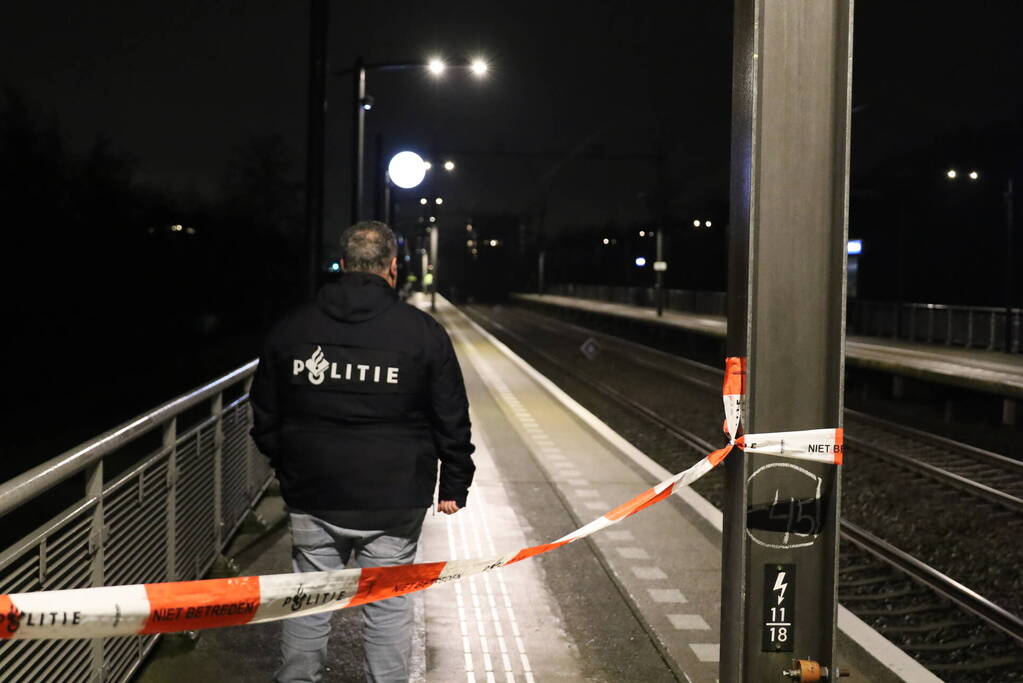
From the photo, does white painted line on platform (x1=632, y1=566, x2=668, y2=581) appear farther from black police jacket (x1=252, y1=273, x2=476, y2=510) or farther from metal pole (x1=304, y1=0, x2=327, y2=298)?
metal pole (x1=304, y1=0, x2=327, y2=298)

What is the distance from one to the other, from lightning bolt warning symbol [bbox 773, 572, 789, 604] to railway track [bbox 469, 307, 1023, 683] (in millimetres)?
3078

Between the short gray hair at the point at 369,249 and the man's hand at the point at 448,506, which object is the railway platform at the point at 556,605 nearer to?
the man's hand at the point at 448,506

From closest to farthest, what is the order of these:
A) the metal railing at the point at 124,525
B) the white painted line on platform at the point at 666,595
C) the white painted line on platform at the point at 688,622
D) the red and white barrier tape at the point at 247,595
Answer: the red and white barrier tape at the point at 247,595
the metal railing at the point at 124,525
the white painted line on platform at the point at 688,622
the white painted line on platform at the point at 666,595

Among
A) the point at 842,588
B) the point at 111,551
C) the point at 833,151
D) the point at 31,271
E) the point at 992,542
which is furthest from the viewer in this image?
the point at 31,271

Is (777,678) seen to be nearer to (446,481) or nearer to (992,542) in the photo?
(446,481)

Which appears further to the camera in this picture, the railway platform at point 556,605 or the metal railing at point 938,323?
the metal railing at point 938,323

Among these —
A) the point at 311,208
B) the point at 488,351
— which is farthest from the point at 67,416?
the point at 311,208

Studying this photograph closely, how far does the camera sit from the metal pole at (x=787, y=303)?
357 cm

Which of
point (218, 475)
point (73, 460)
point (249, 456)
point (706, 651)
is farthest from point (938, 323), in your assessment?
point (73, 460)

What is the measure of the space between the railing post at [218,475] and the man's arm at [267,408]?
2831 millimetres

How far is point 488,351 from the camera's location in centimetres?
3244

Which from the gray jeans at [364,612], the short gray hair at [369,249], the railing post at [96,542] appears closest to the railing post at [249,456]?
the railing post at [96,542]

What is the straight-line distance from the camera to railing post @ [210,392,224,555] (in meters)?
6.94

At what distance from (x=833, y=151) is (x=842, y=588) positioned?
532 cm
